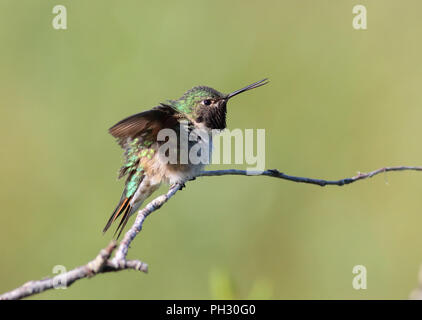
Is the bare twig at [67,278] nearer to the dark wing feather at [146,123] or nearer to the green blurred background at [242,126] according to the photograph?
the dark wing feather at [146,123]

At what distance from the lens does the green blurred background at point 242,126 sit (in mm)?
5898

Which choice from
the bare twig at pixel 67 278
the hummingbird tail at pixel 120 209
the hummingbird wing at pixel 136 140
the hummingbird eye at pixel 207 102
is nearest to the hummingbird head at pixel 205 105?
the hummingbird eye at pixel 207 102

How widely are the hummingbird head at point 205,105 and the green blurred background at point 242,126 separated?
151cm

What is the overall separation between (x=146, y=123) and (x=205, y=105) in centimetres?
111

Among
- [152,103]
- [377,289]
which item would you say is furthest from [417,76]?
[152,103]

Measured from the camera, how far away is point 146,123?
3697 millimetres

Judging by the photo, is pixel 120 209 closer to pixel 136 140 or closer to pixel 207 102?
pixel 136 140

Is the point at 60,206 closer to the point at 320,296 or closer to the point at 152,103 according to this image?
the point at 152,103

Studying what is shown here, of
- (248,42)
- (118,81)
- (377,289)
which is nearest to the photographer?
(377,289)

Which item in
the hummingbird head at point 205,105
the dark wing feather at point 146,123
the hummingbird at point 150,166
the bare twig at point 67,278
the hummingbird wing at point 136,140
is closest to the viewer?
the bare twig at point 67,278

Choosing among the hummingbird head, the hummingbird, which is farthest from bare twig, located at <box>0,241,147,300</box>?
the hummingbird head

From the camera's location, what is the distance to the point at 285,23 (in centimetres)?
712

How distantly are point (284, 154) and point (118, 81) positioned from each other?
238 cm

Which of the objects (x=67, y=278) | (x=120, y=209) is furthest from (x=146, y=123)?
(x=67, y=278)
